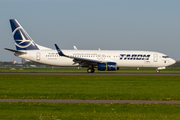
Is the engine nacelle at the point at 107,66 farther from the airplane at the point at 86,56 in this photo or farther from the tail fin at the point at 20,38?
the tail fin at the point at 20,38

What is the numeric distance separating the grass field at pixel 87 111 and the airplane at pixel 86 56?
28.8 m

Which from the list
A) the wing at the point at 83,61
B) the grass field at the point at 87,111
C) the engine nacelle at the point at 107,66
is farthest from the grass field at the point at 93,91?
the wing at the point at 83,61

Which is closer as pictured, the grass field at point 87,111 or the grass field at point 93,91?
the grass field at point 87,111

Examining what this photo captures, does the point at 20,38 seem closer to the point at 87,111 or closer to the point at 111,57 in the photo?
the point at 111,57

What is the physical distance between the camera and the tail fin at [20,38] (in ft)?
143

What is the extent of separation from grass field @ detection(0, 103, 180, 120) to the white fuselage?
30.0 meters

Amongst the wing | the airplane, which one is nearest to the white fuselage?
the airplane

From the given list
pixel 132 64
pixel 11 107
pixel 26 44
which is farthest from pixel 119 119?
pixel 26 44

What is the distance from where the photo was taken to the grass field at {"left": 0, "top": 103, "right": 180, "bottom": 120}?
30.4 feet

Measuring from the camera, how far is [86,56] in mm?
42562

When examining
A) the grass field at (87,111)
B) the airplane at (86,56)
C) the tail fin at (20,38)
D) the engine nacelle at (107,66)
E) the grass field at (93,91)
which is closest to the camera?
the grass field at (87,111)

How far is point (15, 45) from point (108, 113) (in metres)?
37.2

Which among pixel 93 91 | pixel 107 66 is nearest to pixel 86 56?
pixel 107 66

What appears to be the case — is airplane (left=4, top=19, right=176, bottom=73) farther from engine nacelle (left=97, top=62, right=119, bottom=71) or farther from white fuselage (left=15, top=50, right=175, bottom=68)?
engine nacelle (left=97, top=62, right=119, bottom=71)
